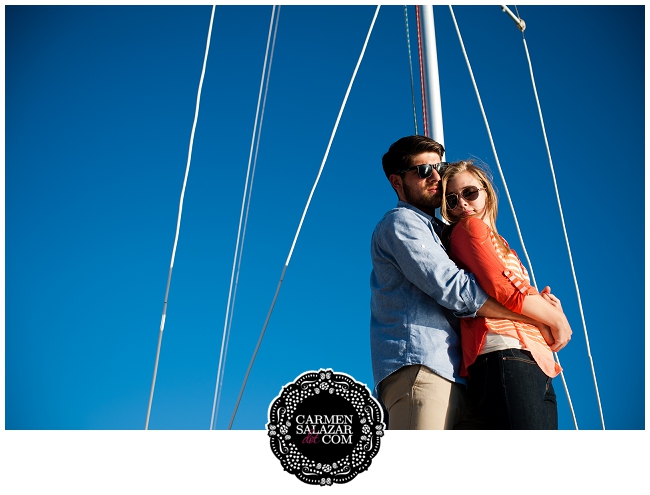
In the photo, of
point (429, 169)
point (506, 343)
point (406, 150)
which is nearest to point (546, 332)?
point (506, 343)

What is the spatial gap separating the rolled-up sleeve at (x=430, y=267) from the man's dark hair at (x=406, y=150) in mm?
346

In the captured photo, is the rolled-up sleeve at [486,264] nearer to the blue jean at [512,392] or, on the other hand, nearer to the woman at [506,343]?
the woman at [506,343]

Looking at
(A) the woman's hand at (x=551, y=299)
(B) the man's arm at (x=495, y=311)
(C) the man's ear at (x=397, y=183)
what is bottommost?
(B) the man's arm at (x=495, y=311)

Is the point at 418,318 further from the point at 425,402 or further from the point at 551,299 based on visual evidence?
the point at 551,299

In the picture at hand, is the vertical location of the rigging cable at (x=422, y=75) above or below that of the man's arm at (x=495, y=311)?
above

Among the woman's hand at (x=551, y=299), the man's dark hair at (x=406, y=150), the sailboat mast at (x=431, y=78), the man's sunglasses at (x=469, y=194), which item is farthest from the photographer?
the sailboat mast at (x=431, y=78)

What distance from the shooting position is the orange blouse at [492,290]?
1900mm

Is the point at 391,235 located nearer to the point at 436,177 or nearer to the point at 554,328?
the point at 436,177

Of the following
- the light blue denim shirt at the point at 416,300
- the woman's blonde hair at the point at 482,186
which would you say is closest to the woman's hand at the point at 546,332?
the light blue denim shirt at the point at 416,300

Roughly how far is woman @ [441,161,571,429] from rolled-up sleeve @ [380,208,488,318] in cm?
5

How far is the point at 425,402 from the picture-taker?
1878 mm

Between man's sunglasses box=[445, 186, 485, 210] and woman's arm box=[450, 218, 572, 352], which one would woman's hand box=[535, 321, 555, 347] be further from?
man's sunglasses box=[445, 186, 485, 210]

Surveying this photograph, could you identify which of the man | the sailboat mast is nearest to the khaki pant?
the man
